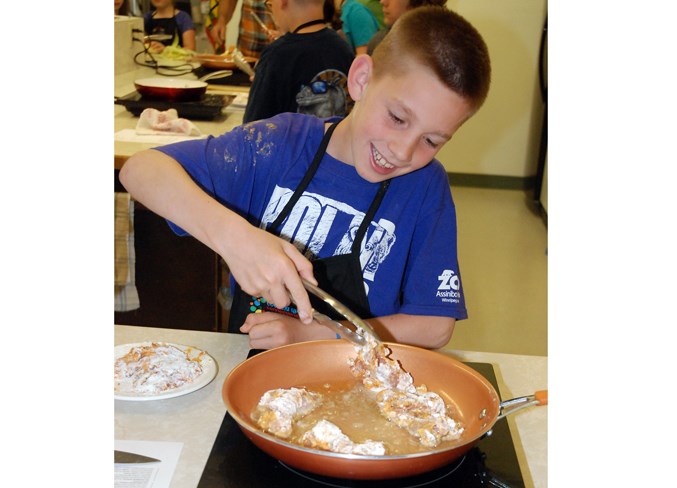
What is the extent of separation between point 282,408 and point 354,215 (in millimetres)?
568

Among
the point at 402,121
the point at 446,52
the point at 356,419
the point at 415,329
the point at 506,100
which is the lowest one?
the point at 506,100

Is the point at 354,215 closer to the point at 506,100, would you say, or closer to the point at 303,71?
the point at 303,71

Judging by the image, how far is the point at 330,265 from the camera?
136 centimetres

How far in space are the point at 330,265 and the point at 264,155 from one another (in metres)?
0.24

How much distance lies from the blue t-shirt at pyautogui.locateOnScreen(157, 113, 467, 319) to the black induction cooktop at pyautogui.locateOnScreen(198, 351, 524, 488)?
0.49 m

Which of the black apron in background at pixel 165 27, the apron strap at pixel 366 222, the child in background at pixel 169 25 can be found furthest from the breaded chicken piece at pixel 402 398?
the black apron in background at pixel 165 27

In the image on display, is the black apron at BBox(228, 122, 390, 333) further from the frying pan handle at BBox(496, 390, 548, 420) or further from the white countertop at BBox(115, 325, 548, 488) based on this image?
the frying pan handle at BBox(496, 390, 548, 420)

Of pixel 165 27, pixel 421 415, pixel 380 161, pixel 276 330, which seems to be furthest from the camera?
pixel 165 27

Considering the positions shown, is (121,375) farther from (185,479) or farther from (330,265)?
(330,265)

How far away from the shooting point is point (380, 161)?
131 centimetres

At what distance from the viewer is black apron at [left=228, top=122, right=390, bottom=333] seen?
4.49 ft

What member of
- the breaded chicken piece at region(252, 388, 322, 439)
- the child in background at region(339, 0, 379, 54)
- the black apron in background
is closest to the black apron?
the breaded chicken piece at region(252, 388, 322, 439)

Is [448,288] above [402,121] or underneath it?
underneath

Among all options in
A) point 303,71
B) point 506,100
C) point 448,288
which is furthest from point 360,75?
point 506,100
